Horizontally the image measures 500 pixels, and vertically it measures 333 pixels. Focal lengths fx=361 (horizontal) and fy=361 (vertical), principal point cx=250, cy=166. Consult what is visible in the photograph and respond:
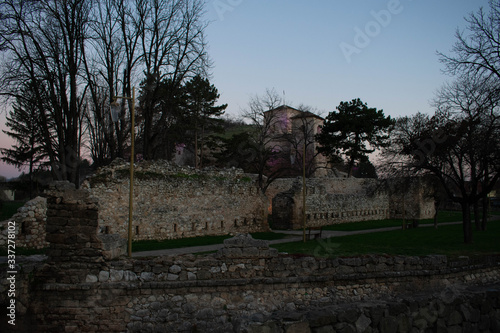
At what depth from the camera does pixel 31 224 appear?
39.9 ft

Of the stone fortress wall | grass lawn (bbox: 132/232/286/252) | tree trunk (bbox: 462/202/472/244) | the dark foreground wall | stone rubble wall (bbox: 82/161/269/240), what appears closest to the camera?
the dark foreground wall

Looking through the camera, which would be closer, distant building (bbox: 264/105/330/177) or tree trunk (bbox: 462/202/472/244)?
tree trunk (bbox: 462/202/472/244)

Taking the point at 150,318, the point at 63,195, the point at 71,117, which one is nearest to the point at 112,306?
the point at 150,318

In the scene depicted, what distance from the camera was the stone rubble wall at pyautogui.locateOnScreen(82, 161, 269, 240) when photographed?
14836 mm

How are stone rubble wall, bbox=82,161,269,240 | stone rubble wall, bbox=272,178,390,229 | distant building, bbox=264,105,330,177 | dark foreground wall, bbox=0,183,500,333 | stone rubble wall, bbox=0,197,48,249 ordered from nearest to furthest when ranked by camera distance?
1. dark foreground wall, bbox=0,183,500,333
2. stone rubble wall, bbox=0,197,48,249
3. stone rubble wall, bbox=82,161,269,240
4. stone rubble wall, bbox=272,178,390,229
5. distant building, bbox=264,105,330,177

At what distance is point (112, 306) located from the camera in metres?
7.79

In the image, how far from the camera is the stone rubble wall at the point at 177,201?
1484cm

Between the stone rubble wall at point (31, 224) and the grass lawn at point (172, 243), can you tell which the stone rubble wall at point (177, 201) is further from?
the stone rubble wall at point (31, 224)

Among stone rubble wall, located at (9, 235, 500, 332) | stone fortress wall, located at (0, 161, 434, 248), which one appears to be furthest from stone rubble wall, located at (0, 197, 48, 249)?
stone rubble wall, located at (9, 235, 500, 332)

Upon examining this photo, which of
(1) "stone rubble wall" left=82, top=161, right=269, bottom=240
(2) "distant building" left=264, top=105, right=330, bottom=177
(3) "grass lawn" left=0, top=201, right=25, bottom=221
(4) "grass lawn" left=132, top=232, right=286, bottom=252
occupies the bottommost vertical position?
(4) "grass lawn" left=132, top=232, right=286, bottom=252

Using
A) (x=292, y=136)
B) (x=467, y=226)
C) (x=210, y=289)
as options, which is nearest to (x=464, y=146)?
(x=467, y=226)

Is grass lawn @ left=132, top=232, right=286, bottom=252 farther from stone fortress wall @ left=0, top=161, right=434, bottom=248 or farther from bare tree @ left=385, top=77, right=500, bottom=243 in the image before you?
bare tree @ left=385, top=77, right=500, bottom=243

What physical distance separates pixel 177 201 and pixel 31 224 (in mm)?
6169

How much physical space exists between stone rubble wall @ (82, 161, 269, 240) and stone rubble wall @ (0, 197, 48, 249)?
2.14 metres
